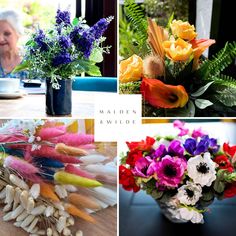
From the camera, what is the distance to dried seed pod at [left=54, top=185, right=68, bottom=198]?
878 millimetres

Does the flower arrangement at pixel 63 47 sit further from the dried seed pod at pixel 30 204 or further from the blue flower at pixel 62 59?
the dried seed pod at pixel 30 204

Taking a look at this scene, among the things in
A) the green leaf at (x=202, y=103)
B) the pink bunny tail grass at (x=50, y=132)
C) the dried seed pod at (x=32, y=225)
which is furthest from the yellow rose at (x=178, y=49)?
the dried seed pod at (x=32, y=225)

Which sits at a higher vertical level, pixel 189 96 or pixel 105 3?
pixel 105 3

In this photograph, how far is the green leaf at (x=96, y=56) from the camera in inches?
32.9

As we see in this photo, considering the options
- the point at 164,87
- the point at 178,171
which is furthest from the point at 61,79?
the point at 178,171

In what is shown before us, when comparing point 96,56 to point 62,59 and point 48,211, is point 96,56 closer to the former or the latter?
point 62,59

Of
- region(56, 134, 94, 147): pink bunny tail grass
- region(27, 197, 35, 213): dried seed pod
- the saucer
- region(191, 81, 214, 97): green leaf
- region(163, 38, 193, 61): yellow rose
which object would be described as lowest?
region(27, 197, 35, 213): dried seed pod

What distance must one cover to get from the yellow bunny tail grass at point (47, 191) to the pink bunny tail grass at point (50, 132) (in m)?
0.12

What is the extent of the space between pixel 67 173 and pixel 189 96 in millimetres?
353

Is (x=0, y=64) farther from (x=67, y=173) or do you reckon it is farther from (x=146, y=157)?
(x=146, y=157)

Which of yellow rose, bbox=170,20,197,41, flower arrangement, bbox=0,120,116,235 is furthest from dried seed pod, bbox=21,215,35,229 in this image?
yellow rose, bbox=170,20,197,41

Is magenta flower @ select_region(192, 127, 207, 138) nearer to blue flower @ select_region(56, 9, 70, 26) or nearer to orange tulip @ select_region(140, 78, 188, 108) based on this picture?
orange tulip @ select_region(140, 78, 188, 108)

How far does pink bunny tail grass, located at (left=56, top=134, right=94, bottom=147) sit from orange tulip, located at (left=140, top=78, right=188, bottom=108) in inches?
6.7

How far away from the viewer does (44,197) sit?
0.88m
